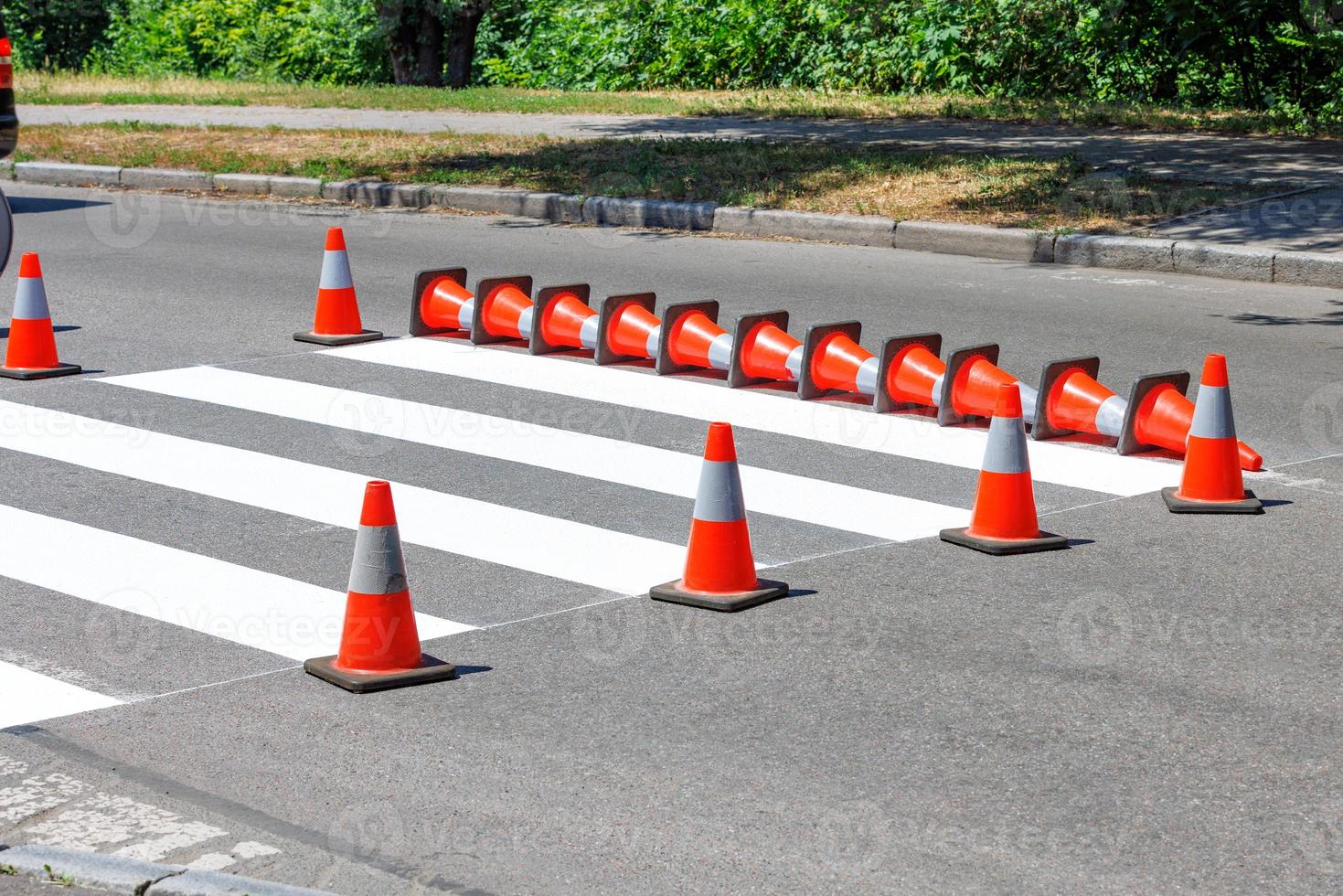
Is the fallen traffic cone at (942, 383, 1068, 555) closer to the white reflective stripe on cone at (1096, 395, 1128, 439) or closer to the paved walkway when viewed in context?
the white reflective stripe on cone at (1096, 395, 1128, 439)

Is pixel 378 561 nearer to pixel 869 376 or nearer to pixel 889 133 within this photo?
pixel 869 376

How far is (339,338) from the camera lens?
9.80 metres

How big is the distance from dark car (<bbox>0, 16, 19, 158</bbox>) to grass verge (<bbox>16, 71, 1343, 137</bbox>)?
13.6m

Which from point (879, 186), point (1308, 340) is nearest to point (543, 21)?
point (879, 186)

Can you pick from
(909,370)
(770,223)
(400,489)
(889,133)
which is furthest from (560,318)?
(889,133)

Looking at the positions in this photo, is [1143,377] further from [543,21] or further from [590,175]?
[543,21]

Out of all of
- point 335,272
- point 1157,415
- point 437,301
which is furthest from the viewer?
point 437,301

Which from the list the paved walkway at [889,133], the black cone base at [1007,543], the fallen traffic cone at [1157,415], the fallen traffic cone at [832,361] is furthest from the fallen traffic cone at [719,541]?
the paved walkway at [889,133]

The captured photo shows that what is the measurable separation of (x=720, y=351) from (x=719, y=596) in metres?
3.45

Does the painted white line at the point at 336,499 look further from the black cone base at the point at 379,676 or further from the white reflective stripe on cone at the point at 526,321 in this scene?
the white reflective stripe on cone at the point at 526,321

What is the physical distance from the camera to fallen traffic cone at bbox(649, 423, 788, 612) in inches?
217

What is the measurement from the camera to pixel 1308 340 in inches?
381

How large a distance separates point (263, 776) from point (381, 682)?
2.06 feet

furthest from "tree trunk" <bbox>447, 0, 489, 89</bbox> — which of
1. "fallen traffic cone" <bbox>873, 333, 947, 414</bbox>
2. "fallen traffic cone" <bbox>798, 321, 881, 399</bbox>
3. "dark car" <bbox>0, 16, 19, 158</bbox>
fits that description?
"dark car" <bbox>0, 16, 19, 158</bbox>
